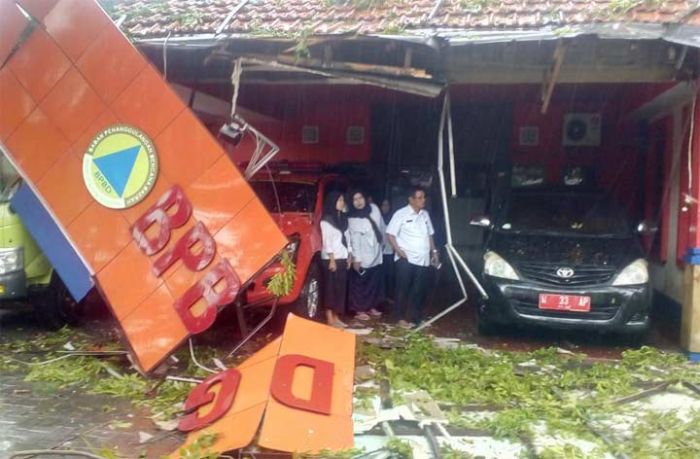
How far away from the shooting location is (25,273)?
806 centimetres

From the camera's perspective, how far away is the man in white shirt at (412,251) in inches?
335

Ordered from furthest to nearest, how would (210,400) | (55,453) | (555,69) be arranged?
(555,69) < (210,400) < (55,453)

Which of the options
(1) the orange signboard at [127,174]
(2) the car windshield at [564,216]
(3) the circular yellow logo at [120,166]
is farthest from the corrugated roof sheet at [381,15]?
(2) the car windshield at [564,216]

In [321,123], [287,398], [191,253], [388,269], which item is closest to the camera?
[287,398]

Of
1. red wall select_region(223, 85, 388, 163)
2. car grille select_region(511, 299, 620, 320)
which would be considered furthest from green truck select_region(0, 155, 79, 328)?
car grille select_region(511, 299, 620, 320)

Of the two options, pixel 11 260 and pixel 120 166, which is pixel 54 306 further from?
pixel 120 166

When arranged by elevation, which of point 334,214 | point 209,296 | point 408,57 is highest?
point 408,57

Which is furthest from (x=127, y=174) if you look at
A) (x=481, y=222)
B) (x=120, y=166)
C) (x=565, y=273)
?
(x=565, y=273)

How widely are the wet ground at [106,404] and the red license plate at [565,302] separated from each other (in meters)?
0.55

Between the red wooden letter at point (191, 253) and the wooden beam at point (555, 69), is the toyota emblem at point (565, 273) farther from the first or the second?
the red wooden letter at point (191, 253)

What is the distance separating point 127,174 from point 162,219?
0.57m

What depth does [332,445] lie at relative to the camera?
4805 mm

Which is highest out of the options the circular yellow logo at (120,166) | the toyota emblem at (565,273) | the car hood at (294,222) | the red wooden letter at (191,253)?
the circular yellow logo at (120,166)

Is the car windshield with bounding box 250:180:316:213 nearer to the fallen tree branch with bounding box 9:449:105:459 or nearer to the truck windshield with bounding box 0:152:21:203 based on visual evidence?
the truck windshield with bounding box 0:152:21:203
